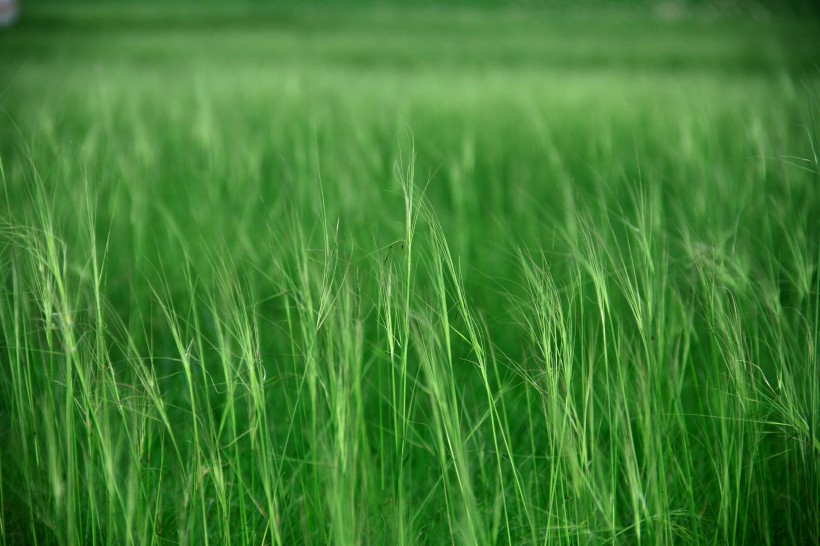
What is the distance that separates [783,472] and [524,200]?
3.18ft

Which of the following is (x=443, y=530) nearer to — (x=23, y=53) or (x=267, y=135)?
(x=267, y=135)

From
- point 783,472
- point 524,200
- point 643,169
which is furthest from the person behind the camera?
point 643,169

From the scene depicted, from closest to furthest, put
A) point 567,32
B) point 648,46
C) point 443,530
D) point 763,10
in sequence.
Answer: point 443,530, point 648,46, point 567,32, point 763,10

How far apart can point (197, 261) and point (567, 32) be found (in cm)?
1011

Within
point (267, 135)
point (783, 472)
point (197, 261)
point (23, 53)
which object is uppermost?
point (23, 53)

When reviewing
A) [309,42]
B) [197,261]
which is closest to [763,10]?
[309,42]

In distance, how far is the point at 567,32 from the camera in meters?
10.5

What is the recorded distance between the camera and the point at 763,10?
14180 mm

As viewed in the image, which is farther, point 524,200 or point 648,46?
point 648,46

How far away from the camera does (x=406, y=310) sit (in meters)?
0.62

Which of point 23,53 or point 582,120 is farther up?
point 23,53

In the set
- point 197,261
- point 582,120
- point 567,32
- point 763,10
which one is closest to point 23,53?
point 582,120

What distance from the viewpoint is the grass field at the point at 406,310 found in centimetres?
67

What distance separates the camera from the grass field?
666 mm
